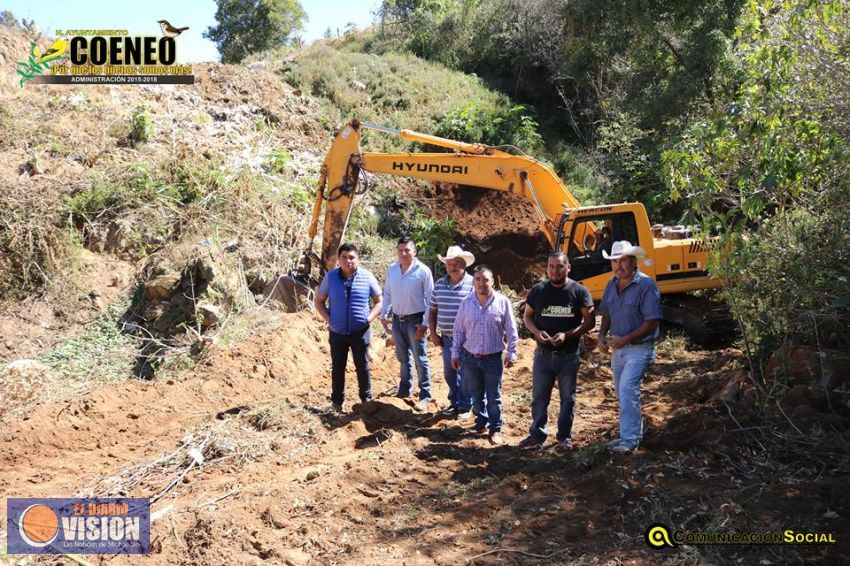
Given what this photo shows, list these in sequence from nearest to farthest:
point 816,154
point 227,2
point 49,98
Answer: point 816,154, point 49,98, point 227,2

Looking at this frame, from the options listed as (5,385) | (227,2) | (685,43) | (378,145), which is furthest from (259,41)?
(5,385)

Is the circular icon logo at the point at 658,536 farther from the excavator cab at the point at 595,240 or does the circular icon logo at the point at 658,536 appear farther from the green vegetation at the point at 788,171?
the excavator cab at the point at 595,240

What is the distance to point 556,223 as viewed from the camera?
11.0 m

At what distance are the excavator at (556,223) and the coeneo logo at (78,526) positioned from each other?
5.59 meters

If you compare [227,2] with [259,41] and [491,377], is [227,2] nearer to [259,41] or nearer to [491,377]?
[259,41]

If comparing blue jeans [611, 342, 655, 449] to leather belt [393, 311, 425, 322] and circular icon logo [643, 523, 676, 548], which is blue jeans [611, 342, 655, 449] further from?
leather belt [393, 311, 425, 322]

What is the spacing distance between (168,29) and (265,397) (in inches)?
414

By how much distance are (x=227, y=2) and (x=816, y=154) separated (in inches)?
1186

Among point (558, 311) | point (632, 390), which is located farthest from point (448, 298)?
point (632, 390)

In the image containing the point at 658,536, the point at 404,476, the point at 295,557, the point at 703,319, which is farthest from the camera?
the point at 703,319

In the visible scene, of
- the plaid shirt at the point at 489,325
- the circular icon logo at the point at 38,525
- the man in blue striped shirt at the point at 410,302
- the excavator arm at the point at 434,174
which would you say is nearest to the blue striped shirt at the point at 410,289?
the man in blue striped shirt at the point at 410,302

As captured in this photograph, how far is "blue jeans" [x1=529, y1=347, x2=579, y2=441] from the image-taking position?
6324mm

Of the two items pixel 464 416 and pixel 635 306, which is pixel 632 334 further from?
pixel 464 416

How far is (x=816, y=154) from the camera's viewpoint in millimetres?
6305
